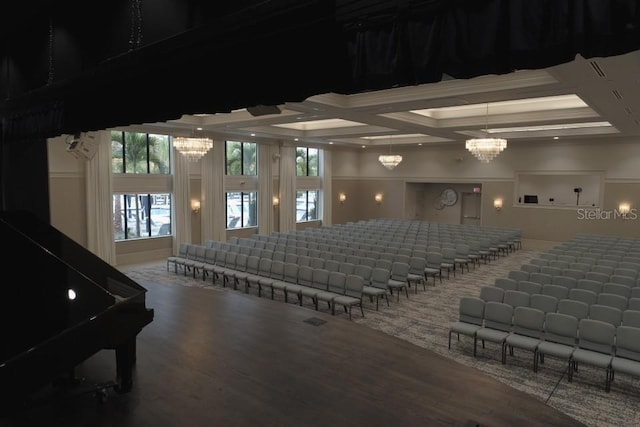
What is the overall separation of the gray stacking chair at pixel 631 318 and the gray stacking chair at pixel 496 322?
5.30ft

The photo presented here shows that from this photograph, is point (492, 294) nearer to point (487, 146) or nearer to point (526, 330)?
point (526, 330)

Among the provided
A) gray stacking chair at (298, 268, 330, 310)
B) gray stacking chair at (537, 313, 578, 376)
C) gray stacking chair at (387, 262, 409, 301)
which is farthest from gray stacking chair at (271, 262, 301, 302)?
gray stacking chair at (537, 313, 578, 376)

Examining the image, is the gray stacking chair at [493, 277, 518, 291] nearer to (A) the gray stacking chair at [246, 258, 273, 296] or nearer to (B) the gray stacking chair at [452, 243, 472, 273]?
(B) the gray stacking chair at [452, 243, 472, 273]

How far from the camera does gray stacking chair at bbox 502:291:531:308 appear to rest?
7516mm

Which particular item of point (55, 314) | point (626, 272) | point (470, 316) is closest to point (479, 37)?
point (55, 314)

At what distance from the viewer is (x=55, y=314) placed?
4.33 m

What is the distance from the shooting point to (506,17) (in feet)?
7.77

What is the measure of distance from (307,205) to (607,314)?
17852mm

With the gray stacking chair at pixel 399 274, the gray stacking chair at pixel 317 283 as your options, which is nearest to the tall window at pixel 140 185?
the gray stacking chair at pixel 317 283

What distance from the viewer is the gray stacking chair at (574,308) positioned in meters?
7.00

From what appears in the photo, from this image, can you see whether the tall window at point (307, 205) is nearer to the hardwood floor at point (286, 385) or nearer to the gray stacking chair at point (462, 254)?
the gray stacking chair at point (462, 254)

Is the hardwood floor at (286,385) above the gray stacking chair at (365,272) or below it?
below

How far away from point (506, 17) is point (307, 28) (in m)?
1.30

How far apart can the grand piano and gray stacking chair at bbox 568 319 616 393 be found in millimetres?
5783
